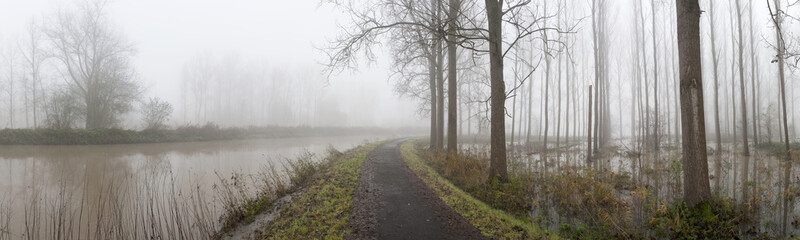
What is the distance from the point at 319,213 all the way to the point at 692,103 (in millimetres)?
6612

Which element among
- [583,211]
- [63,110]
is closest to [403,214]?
[583,211]

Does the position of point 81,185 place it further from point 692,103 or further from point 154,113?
point 154,113

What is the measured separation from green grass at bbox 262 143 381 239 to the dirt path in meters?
0.23

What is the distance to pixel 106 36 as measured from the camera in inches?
1000

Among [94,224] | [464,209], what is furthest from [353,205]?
[94,224]

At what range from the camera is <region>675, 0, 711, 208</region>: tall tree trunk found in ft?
16.0

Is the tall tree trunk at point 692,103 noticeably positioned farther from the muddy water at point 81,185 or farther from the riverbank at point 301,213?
the muddy water at point 81,185

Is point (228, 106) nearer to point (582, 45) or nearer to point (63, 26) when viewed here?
point (63, 26)

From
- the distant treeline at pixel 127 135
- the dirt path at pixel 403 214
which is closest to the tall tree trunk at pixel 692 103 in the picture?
the dirt path at pixel 403 214

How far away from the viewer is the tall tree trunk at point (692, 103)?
16.0ft

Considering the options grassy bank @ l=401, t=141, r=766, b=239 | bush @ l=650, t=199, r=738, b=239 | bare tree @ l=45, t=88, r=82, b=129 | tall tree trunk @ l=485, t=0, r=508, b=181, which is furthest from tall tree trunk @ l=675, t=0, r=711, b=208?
bare tree @ l=45, t=88, r=82, b=129

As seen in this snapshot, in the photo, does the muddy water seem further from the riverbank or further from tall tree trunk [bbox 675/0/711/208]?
tall tree trunk [bbox 675/0/711/208]

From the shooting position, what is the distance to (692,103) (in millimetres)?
4918

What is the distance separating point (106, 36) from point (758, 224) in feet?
123
